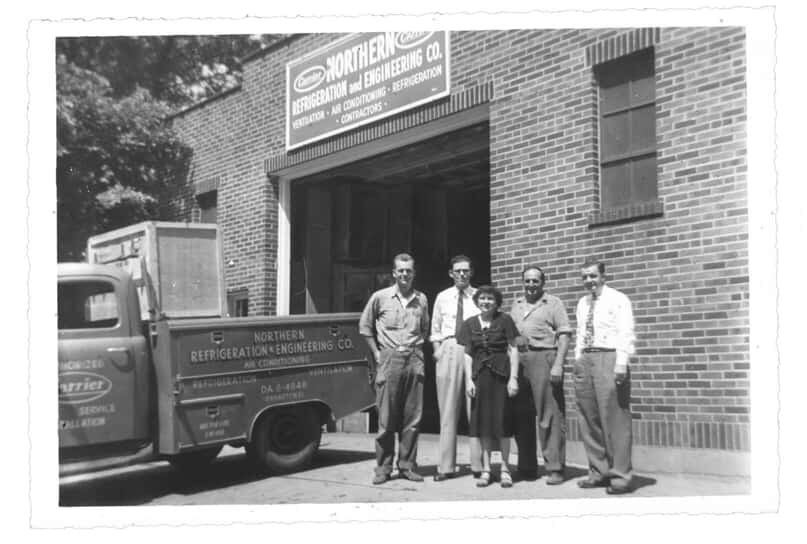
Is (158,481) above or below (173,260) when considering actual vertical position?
below

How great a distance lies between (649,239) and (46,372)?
4914mm

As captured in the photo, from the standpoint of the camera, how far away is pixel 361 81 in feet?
31.2

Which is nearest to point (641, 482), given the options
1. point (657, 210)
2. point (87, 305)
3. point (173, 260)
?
point (657, 210)

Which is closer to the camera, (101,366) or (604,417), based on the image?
(604,417)

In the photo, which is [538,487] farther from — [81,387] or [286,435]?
[81,387]

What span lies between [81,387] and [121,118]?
4977 millimetres

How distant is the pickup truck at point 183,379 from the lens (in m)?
6.11

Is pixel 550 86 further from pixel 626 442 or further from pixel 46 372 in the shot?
pixel 46 372

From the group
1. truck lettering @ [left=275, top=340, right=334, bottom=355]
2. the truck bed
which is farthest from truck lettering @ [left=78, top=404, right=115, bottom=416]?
truck lettering @ [left=275, top=340, right=334, bottom=355]

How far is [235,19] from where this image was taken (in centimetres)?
605

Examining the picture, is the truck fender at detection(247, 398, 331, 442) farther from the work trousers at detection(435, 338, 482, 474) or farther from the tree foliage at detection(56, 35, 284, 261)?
the tree foliage at detection(56, 35, 284, 261)

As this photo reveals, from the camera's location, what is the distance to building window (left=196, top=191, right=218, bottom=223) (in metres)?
12.3

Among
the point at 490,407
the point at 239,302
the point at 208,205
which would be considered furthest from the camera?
the point at 208,205

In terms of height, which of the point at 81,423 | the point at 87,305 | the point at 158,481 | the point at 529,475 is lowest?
the point at 158,481
